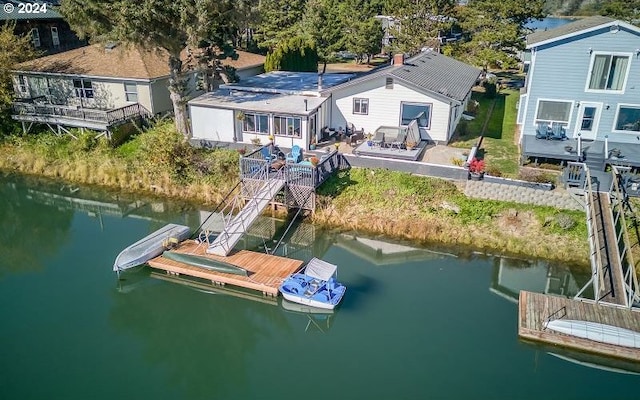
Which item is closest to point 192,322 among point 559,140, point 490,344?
point 490,344

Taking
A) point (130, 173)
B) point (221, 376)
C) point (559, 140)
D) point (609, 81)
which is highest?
point (609, 81)

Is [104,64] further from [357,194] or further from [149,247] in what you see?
[357,194]

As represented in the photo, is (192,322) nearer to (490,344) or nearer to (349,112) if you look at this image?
(490,344)

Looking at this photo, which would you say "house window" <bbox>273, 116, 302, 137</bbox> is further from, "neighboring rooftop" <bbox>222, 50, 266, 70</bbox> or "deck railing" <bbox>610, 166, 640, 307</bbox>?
"deck railing" <bbox>610, 166, 640, 307</bbox>

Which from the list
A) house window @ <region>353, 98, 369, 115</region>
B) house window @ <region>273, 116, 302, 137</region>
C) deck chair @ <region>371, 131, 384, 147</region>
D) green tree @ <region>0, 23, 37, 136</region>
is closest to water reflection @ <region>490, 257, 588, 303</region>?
deck chair @ <region>371, 131, 384, 147</region>

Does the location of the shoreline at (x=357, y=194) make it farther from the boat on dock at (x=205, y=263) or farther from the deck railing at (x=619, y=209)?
the boat on dock at (x=205, y=263)

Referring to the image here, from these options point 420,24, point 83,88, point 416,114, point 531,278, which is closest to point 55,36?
point 83,88

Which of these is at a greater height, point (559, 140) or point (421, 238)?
point (559, 140)
